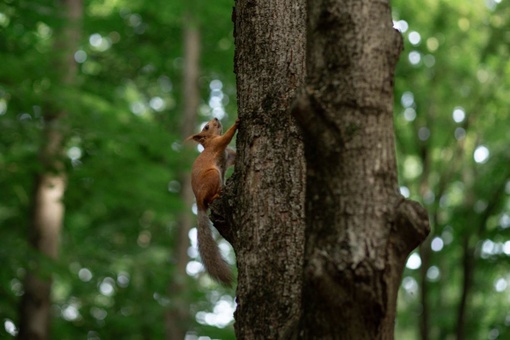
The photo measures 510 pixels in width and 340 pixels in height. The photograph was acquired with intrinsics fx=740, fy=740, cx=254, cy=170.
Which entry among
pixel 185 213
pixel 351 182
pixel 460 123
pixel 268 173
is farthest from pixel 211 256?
pixel 460 123

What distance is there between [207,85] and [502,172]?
6873 millimetres

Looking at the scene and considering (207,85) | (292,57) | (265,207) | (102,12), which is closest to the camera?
(265,207)

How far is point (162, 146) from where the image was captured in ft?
29.3

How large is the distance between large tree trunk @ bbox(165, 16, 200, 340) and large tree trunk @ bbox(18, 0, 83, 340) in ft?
5.71

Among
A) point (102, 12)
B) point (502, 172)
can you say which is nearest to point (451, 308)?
point (502, 172)

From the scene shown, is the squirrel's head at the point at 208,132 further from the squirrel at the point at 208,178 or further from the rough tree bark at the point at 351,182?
Answer: the rough tree bark at the point at 351,182

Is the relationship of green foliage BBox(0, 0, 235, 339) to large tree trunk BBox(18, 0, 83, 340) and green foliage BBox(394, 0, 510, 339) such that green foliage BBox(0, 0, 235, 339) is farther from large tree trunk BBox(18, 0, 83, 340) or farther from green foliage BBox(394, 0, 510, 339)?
green foliage BBox(394, 0, 510, 339)

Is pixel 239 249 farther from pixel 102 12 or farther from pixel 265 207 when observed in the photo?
pixel 102 12

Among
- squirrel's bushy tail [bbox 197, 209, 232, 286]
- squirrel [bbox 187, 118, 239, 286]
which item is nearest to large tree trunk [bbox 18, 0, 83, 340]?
squirrel [bbox 187, 118, 239, 286]

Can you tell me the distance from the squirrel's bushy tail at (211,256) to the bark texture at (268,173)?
85 centimetres

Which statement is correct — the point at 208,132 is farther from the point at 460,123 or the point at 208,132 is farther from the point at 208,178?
the point at 460,123

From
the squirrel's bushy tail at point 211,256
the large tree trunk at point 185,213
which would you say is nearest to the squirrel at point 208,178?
the squirrel's bushy tail at point 211,256

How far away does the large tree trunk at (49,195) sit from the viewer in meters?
8.44

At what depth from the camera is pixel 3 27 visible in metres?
7.79
